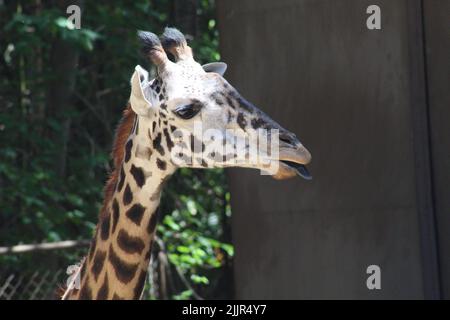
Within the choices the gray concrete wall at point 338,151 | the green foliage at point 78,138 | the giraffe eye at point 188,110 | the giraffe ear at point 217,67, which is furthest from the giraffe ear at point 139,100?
the green foliage at point 78,138

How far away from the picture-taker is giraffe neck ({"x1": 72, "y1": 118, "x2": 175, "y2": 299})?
4.24 m

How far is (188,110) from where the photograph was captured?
165 inches

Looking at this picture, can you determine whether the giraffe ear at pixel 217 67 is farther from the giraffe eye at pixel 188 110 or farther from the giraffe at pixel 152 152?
the giraffe eye at pixel 188 110

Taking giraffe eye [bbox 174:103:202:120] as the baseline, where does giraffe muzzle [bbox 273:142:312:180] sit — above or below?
below

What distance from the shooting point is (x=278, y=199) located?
7250 mm

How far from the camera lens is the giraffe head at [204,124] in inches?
159

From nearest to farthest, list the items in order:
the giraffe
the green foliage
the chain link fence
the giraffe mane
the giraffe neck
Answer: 1. the giraffe
2. the giraffe neck
3. the giraffe mane
4. the chain link fence
5. the green foliage

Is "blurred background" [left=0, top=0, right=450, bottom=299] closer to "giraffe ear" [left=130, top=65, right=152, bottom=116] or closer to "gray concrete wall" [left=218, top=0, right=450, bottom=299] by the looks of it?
"gray concrete wall" [left=218, top=0, right=450, bottom=299]

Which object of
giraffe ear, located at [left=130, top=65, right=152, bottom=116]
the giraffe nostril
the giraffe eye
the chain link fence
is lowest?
the chain link fence

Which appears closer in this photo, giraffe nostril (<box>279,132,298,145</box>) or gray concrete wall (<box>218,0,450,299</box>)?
giraffe nostril (<box>279,132,298,145</box>)

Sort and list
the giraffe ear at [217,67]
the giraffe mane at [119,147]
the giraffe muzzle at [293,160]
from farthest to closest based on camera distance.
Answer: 1. the giraffe ear at [217,67]
2. the giraffe mane at [119,147]
3. the giraffe muzzle at [293,160]

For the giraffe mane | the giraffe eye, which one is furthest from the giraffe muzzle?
the giraffe mane
